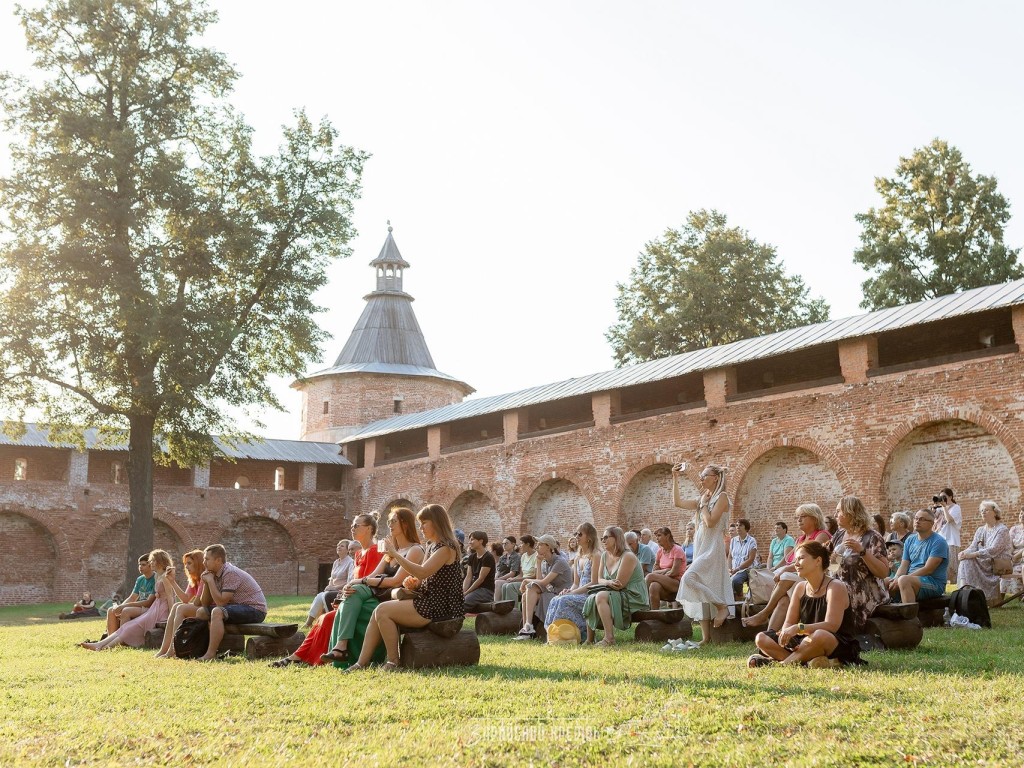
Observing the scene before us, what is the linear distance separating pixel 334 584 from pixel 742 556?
198 inches

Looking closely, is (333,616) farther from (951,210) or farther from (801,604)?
(951,210)

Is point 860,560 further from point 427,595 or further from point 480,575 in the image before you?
point 480,575

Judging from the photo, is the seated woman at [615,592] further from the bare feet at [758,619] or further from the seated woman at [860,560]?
the seated woman at [860,560]

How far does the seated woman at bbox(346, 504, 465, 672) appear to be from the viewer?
7.14m

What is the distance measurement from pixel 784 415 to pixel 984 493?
3.93 m

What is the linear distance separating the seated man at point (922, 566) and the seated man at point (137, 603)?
7.55 m

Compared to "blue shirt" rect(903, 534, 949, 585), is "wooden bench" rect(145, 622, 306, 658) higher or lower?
lower

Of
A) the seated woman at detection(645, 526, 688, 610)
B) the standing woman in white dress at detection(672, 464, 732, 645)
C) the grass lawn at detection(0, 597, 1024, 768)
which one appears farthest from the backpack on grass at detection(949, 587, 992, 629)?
the seated woman at detection(645, 526, 688, 610)

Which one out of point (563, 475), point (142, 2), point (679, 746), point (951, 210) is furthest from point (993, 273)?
point (679, 746)

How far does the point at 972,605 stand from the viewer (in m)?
9.40

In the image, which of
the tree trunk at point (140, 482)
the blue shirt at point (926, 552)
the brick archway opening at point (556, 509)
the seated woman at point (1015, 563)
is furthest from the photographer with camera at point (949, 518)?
the tree trunk at point (140, 482)

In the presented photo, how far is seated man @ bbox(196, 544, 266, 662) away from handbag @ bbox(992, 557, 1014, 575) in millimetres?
7817

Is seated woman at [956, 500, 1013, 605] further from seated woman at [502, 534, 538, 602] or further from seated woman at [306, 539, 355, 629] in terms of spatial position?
seated woman at [306, 539, 355, 629]

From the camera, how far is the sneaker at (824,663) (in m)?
6.46
